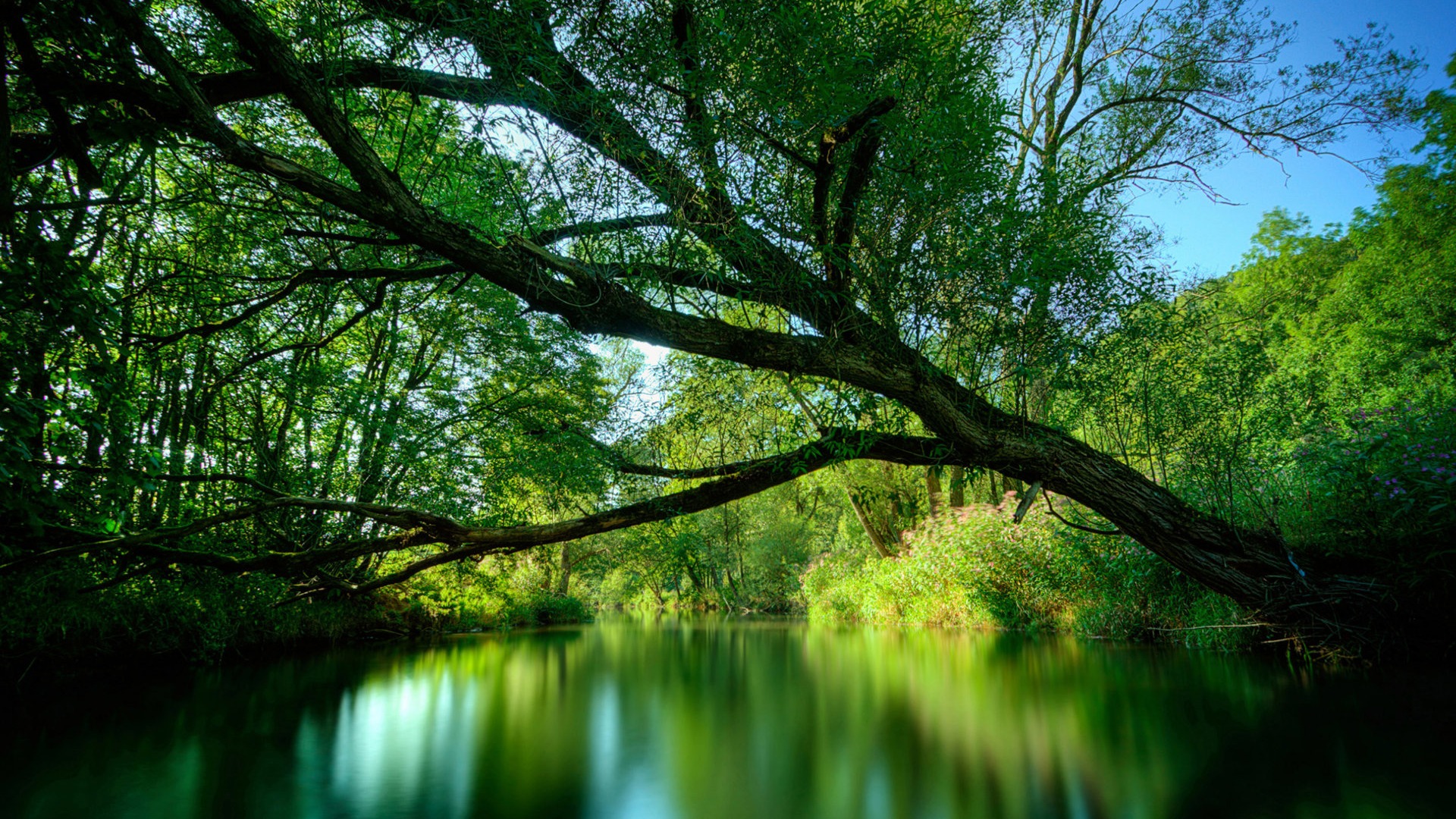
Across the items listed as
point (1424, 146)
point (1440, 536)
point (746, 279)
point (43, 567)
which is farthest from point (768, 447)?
point (1424, 146)

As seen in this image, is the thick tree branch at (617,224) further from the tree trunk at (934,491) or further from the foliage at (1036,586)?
the tree trunk at (934,491)

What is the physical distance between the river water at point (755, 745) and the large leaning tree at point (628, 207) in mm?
1214

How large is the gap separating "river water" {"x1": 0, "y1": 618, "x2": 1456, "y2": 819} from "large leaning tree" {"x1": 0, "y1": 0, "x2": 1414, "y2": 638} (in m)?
1.21

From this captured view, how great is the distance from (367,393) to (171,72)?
570 cm

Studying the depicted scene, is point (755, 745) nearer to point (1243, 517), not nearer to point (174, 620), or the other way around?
point (1243, 517)

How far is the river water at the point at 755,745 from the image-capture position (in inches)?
102

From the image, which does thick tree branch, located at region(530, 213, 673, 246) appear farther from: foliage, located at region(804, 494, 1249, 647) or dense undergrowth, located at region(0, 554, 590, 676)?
foliage, located at region(804, 494, 1249, 647)

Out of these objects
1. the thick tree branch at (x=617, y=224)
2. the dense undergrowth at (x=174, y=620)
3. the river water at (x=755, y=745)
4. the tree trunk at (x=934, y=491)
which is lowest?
the river water at (x=755, y=745)

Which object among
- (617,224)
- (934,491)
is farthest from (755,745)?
(934,491)

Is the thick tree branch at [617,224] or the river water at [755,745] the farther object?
the thick tree branch at [617,224]

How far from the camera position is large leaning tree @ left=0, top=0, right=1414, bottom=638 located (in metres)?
3.11

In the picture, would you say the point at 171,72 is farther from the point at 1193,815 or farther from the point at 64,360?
the point at 1193,815

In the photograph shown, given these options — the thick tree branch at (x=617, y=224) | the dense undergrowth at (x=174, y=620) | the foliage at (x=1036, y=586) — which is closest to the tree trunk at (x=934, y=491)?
the foliage at (x=1036, y=586)

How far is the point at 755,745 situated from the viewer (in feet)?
11.9
